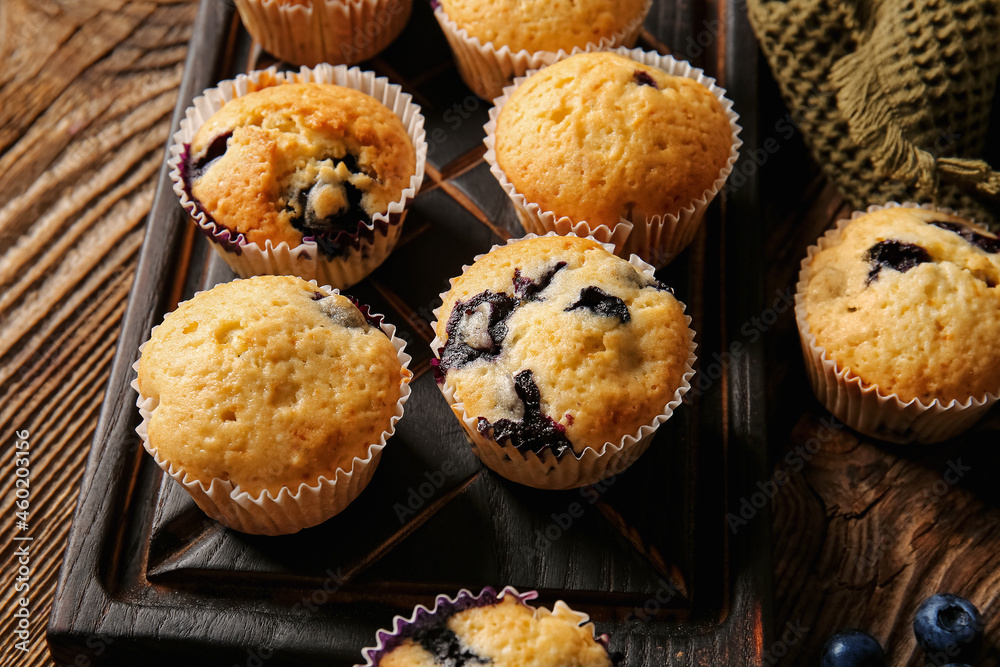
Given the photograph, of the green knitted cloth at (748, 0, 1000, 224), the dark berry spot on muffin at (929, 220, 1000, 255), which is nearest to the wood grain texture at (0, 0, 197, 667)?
the green knitted cloth at (748, 0, 1000, 224)

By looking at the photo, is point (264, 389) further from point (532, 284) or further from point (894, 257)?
point (894, 257)

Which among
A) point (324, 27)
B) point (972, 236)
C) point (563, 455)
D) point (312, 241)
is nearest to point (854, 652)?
point (563, 455)

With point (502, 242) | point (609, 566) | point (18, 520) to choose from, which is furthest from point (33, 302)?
point (609, 566)

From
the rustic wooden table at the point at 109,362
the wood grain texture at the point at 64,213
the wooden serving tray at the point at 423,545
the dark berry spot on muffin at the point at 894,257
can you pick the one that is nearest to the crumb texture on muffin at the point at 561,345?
the wooden serving tray at the point at 423,545

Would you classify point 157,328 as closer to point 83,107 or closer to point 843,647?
point 83,107

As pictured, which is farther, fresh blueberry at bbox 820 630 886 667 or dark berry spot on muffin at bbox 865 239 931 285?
dark berry spot on muffin at bbox 865 239 931 285

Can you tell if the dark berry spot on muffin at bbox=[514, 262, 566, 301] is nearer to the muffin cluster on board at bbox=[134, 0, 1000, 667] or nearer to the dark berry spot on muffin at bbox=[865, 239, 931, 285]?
the muffin cluster on board at bbox=[134, 0, 1000, 667]

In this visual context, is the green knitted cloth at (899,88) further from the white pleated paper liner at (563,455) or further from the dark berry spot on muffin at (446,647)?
the dark berry spot on muffin at (446,647)
